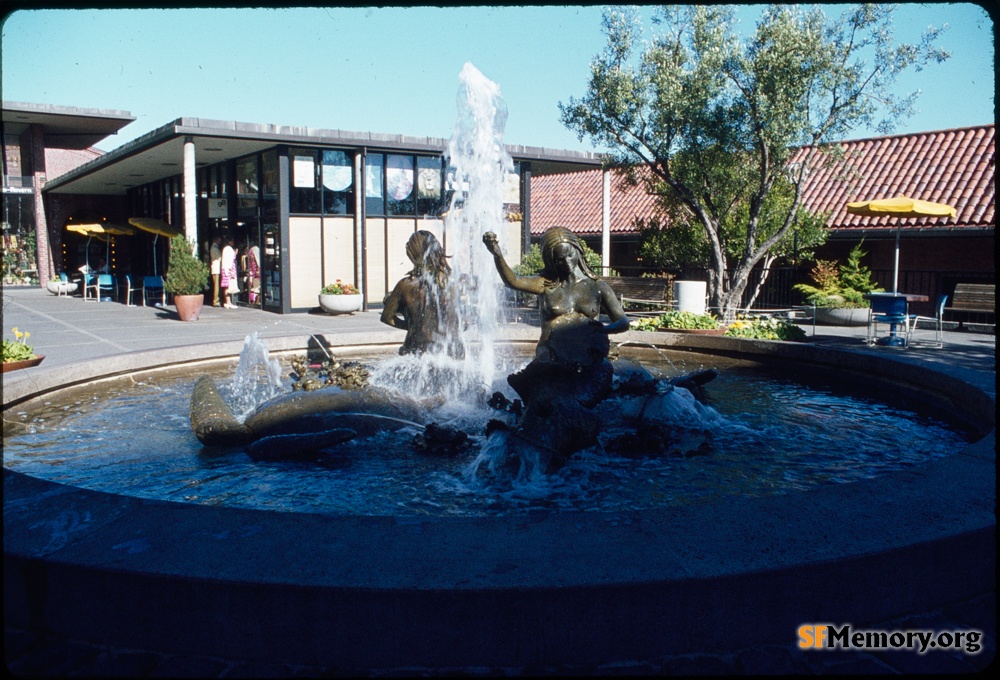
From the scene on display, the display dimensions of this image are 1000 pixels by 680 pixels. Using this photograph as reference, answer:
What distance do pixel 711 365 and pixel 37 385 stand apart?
778 centimetres

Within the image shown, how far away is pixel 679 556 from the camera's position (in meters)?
2.84

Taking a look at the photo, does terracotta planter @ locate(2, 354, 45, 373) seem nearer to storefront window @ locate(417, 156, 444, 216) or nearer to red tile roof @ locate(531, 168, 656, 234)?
storefront window @ locate(417, 156, 444, 216)

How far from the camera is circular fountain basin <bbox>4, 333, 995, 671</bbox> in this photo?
263cm

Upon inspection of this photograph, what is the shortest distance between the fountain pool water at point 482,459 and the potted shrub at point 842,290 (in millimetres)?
11356

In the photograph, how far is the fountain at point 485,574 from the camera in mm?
2639

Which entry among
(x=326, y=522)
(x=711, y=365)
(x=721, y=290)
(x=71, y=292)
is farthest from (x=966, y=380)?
(x=71, y=292)

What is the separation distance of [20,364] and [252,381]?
2579 millimetres

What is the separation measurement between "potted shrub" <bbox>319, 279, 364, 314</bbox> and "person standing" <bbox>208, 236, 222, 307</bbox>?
4470 millimetres

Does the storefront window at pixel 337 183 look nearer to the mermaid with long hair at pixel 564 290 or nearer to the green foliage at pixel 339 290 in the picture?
the green foliage at pixel 339 290

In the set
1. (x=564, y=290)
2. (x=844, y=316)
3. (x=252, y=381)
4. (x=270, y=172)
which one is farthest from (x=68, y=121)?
(x=564, y=290)

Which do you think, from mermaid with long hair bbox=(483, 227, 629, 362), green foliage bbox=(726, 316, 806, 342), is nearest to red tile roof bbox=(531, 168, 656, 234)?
green foliage bbox=(726, 316, 806, 342)

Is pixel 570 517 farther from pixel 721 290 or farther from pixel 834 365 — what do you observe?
pixel 721 290

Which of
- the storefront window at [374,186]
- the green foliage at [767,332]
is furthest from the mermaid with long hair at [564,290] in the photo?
the storefront window at [374,186]

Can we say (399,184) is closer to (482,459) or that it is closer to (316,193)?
(316,193)
